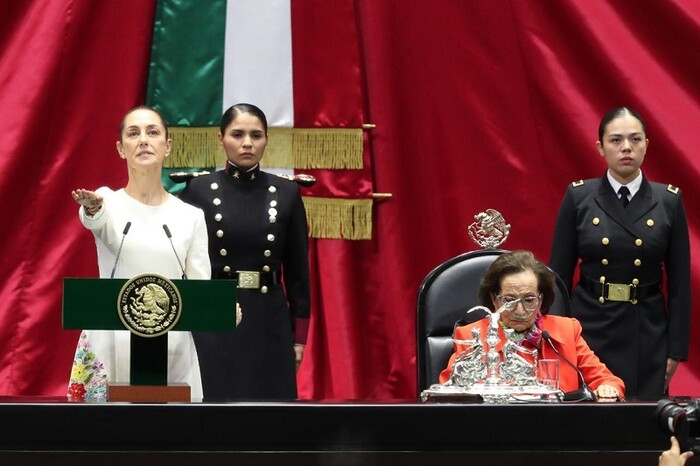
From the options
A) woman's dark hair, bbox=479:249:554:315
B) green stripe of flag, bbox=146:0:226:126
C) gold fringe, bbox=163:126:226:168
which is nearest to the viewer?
woman's dark hair, bbox=479:249:554:315

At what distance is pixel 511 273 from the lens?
3041mm

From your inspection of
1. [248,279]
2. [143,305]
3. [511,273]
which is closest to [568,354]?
[511,273]

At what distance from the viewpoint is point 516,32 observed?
16.8ft

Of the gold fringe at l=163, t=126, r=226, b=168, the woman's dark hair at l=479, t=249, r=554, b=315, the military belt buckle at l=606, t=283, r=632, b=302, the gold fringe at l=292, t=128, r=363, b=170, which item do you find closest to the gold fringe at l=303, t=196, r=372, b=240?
the gold fringe at l=292, t=128, r=363, b=170

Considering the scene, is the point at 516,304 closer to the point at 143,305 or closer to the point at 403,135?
the point at 143,305

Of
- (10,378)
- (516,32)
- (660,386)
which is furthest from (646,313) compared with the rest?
(10,378)

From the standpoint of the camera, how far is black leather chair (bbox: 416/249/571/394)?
3254 millimetres

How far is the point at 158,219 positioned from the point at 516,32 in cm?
229

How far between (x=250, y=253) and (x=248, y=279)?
8 cm

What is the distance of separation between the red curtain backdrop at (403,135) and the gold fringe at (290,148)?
154 mm

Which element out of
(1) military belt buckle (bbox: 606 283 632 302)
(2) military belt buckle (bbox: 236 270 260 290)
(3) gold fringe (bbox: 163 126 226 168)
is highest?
(3) gold fringe (bbox: 163 126 226 168)

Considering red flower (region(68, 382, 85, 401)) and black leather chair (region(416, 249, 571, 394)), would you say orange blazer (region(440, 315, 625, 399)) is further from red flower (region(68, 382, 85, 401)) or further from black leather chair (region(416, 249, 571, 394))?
red flower (region(68, 382, 85, 401))

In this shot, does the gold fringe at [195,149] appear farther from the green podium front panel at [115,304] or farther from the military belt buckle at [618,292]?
the green podium front panel at [115,304]
